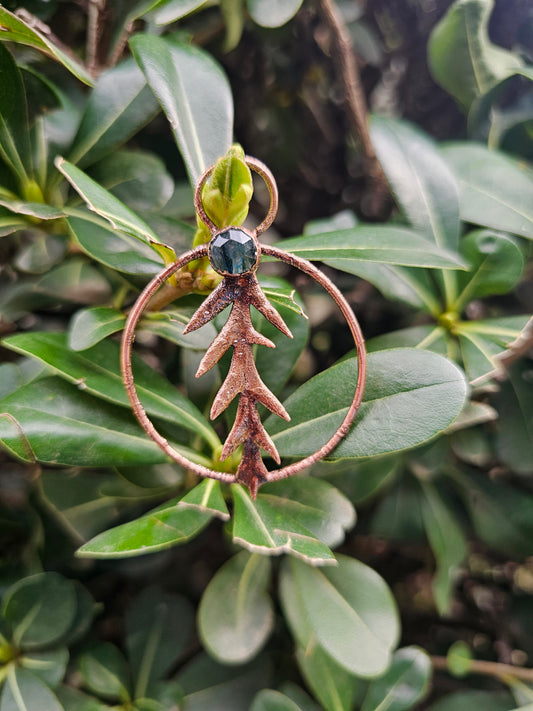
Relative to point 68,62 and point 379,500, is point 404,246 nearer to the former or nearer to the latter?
point 68,62

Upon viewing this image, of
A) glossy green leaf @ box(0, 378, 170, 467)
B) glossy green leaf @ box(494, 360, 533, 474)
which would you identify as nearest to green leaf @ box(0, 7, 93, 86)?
glossy green leaf @ box(0, 378, 170, 467)

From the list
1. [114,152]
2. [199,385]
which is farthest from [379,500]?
[114,152]

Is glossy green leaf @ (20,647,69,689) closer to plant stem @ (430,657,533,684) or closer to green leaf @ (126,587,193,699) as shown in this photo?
green leaf @ (126,587,193,699)

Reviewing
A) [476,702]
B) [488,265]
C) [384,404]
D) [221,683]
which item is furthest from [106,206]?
[476,702]

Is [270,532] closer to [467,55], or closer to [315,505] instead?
→ [315,505]

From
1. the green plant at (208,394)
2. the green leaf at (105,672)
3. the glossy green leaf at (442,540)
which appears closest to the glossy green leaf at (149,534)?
the green plant at (208,394)
